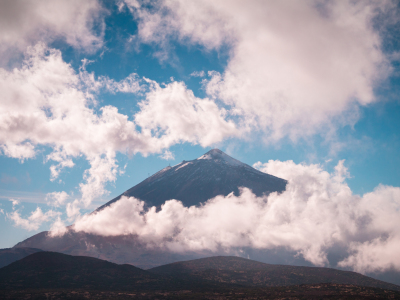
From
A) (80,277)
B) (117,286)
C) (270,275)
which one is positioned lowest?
(117,286)

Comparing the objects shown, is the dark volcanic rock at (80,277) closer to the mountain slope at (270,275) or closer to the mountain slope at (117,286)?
the mountain slope at (117,286)

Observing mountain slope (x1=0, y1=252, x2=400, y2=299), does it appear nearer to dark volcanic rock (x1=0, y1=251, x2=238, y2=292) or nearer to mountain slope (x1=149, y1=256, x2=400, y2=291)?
dark volcanic rock (x1=0, y1=251, x2=238, y2=292)

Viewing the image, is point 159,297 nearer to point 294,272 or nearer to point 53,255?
point 53,255

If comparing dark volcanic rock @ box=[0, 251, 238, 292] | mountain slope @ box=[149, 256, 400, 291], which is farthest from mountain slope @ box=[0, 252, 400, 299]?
mountain slope @ box=[149, 256, 400, 291]

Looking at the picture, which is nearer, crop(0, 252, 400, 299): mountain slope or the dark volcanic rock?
A: crop(0, 252, 400, 299): mountain slope

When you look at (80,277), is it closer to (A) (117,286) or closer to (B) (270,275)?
(A) (117,286)

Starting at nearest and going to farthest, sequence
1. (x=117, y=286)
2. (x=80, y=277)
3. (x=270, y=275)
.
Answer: (x=117, y=286) < (x=80, y=277) < (x=270, y=275)

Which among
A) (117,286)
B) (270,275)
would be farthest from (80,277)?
Answer: (270,275)

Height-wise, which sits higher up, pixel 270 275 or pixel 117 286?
pixel 270 275

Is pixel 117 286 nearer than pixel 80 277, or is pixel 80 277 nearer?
pixel 117 286

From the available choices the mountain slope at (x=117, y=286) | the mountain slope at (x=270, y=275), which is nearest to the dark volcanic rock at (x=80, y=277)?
the mountain slope at (x=117, y=286)

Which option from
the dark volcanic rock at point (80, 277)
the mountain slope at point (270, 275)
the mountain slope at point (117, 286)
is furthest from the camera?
the mountain slope at point (270, 275)

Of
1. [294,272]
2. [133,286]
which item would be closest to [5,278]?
[133,286]

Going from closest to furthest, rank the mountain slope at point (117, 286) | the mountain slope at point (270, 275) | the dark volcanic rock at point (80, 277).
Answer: the mountain slope at point (117, 286) → the dark volcanic rock at point (80, 277) → the mountain slope at point (270, 275)
